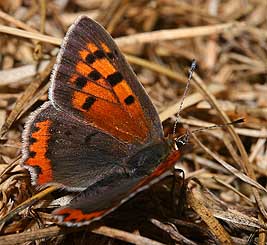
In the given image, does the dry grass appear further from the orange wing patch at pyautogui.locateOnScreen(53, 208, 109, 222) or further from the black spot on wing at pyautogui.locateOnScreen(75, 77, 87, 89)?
the black spot on wing at pyautogui.locateOnScreen(75, 77, 87, 89)

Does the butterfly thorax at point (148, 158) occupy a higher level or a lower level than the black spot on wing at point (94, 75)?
lower

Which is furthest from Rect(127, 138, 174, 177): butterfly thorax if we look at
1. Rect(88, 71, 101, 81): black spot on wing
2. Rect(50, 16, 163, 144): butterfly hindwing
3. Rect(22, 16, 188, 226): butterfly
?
Rect(88, 71, 101, 81): black spot on wing

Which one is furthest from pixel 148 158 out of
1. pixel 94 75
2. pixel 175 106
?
pixel 175 106

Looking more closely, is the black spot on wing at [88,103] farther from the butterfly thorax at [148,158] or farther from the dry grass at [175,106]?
the dry grass at [175,106]

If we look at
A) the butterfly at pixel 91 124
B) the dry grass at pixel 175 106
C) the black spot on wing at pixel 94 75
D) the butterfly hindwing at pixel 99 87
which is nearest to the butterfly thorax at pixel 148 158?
the butterfly at pixel 91 124

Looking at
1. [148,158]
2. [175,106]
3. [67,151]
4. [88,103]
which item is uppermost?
[88,103]

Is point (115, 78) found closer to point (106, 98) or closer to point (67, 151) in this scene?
point (106, 98)
